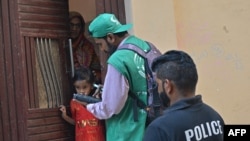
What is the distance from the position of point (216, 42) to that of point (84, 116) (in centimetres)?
163

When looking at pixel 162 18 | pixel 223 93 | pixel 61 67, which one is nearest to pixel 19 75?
pixel 61 67

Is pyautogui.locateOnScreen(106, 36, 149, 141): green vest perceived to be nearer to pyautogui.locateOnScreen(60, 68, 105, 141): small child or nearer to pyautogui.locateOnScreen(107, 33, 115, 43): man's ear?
pyautogui.locateOnScreen(107, 33, 115, 43): man's ear

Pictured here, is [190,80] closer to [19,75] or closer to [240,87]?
[19,75]

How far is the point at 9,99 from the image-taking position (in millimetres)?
3377

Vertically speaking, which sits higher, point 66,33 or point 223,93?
point 66,33

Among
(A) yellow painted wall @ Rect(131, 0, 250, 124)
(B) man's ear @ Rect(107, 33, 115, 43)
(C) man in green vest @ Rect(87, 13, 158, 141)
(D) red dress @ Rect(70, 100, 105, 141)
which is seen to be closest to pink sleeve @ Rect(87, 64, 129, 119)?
(C) man in green vest @ Rect(87, 13, 158, 141)

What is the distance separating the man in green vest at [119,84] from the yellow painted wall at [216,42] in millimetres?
1105

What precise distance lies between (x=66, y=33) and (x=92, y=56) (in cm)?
35

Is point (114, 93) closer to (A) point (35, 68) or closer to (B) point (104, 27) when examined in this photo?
(B) point (104, 27)

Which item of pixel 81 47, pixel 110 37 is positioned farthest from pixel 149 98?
pixel 81 47

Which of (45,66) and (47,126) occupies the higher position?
(45,66)

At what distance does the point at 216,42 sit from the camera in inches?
178

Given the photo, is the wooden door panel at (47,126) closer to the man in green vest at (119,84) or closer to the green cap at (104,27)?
the man in green vest at (119,84)

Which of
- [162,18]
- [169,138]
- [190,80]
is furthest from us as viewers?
[162,18]
